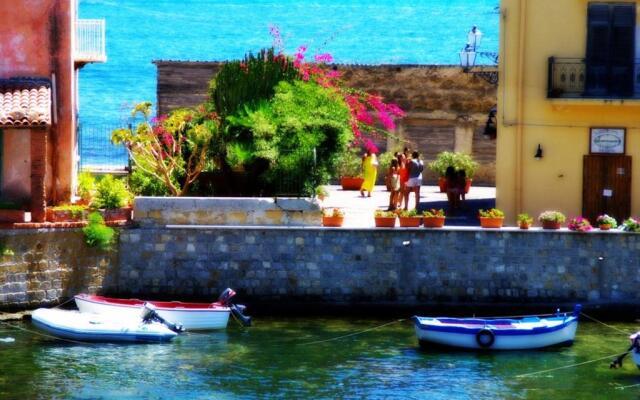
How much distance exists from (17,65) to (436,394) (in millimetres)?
13220

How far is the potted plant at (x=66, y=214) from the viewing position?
117ft

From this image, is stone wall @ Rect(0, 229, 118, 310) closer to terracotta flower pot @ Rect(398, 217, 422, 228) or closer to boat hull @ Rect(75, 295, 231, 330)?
boat hull @ Rect(75, 295, 231, 330)

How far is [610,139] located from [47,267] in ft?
44.9

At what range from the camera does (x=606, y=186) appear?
3878 cm

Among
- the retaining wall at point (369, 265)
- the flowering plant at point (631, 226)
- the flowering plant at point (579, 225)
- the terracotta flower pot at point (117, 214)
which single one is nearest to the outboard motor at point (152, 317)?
the retaining wall at point (369, 265)

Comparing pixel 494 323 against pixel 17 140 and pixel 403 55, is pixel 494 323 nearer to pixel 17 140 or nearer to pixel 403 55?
pixel 17 140

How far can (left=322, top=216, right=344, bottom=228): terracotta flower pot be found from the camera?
36.5 meters

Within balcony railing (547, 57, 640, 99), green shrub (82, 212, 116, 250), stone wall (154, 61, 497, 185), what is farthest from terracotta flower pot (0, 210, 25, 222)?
stone wall (154, 61, 497, 185)

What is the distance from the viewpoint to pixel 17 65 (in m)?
36.9

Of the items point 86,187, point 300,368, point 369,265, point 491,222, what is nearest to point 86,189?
point 86,187

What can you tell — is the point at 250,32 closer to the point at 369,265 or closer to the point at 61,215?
the point at 369,265

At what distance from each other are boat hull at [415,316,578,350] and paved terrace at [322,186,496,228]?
4.55 metres

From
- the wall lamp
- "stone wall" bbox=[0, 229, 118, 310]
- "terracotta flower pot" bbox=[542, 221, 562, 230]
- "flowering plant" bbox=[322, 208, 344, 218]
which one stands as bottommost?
"stone wall" bbox=[0, 229, 118, 310]

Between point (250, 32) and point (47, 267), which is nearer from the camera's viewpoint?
point (47, 267)
